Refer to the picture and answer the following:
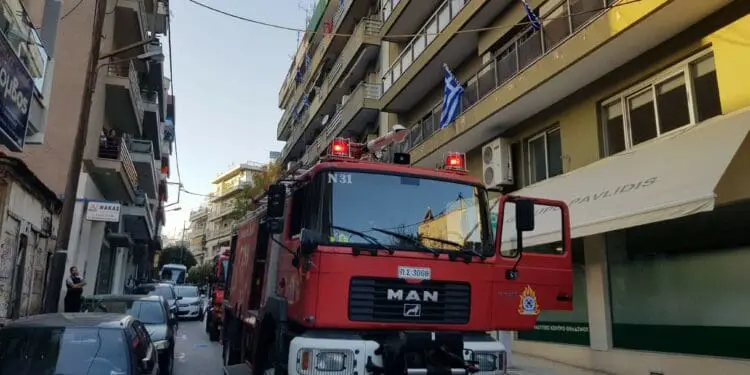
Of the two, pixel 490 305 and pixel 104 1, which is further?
pixel 104 1

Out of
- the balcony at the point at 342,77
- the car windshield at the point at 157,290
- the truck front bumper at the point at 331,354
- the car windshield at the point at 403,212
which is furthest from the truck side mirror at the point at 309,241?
the car windshield at the point at 157,290

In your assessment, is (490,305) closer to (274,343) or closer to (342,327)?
(342,327)

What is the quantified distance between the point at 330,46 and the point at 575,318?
79.1ft

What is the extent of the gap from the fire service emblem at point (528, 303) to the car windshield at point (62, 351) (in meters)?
4.26

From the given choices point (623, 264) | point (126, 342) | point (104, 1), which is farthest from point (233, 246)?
point (623, 264)

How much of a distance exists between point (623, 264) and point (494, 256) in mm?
5663

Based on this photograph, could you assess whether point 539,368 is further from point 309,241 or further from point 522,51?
point 309,241

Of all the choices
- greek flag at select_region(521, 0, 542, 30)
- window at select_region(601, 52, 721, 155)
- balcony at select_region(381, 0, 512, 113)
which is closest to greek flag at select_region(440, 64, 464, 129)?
balcony at select_region(381, 0, 512, 113)

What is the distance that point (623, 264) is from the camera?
10250 millimetres

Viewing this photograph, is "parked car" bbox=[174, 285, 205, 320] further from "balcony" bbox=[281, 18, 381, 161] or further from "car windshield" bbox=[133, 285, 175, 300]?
"balcony" bbox=[281, 18, 381, 161]

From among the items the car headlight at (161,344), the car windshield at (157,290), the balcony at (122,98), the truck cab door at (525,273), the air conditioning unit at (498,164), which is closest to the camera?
the truck cab door at (525,273)

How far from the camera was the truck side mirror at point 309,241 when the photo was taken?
5.02 metres

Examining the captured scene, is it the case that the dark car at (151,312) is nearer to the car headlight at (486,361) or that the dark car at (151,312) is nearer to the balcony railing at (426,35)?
the car headlight at (486,361)

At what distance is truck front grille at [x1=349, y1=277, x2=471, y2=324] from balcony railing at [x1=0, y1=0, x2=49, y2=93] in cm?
632
